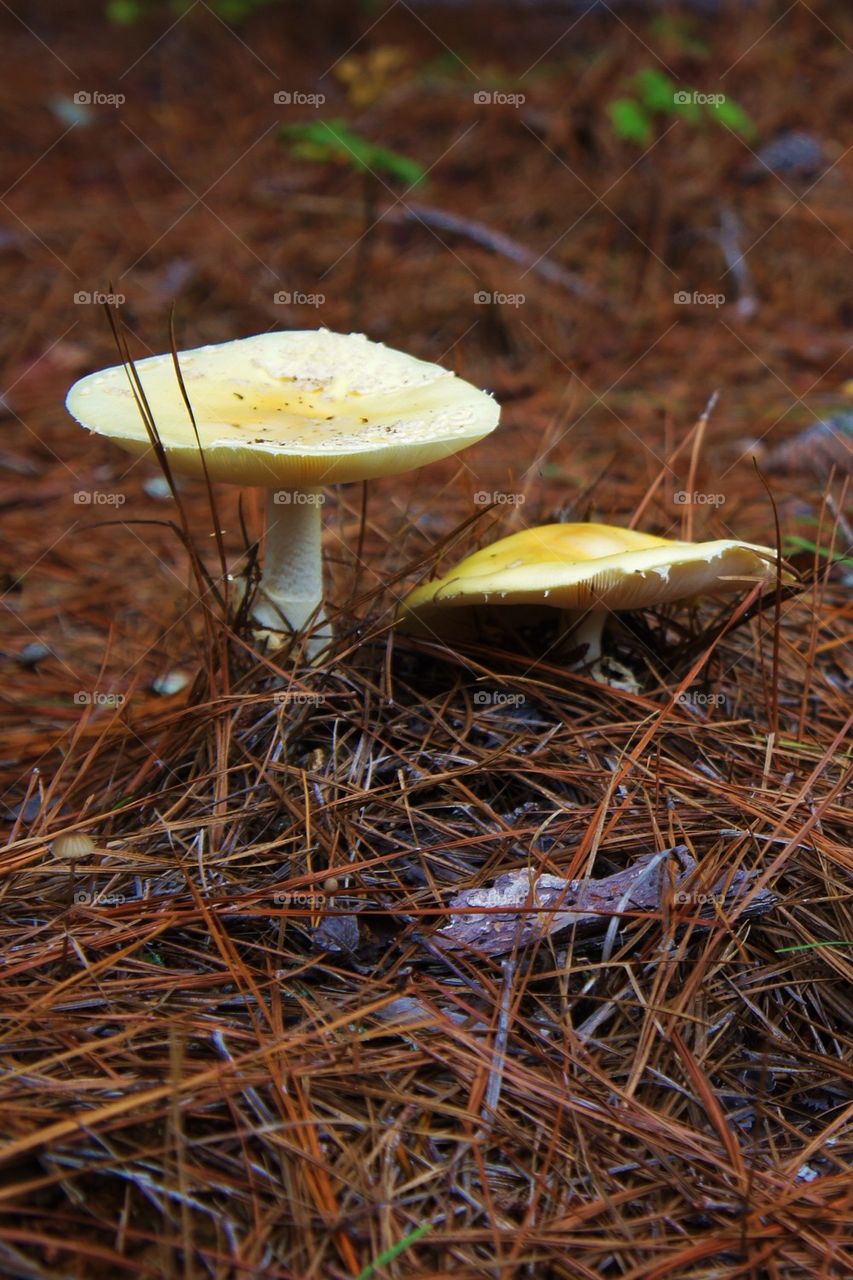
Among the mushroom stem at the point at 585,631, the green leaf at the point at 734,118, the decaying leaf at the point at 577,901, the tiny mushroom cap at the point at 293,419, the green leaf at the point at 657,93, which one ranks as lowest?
the decaying leaf at the point at 577,901

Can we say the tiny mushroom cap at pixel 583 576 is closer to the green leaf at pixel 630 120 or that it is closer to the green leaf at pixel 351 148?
the green leaf at pixel 351 148

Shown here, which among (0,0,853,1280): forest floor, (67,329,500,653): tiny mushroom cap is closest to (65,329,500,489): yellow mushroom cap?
(67,329,500,653): tiny mushroom cap

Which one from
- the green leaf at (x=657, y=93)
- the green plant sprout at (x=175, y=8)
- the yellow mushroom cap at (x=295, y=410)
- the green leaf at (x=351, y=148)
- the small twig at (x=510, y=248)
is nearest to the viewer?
the yellow mushroom cap at (x=295, y=410)

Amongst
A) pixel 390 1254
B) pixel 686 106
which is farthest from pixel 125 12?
pixel 390 1254

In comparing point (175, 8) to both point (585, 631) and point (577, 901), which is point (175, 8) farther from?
point (577, 901)

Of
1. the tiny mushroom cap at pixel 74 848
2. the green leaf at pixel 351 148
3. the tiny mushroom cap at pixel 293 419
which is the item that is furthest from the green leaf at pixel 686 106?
the tiny mushroom cap at pixel 74 848

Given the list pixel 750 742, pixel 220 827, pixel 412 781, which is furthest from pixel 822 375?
pixel 220 827
